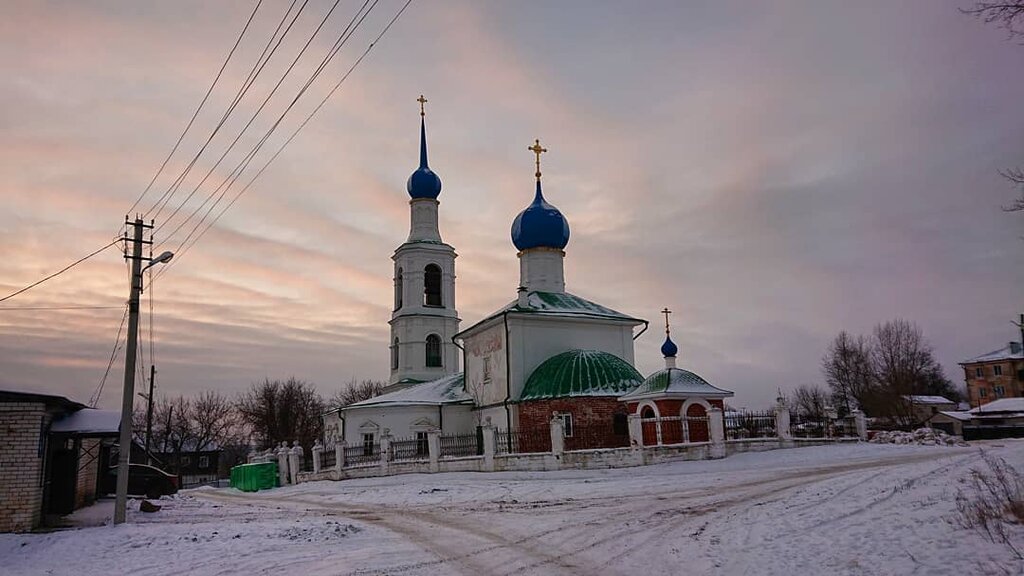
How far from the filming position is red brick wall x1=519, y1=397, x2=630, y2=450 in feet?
84.6

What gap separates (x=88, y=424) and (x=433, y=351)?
27.0 meters

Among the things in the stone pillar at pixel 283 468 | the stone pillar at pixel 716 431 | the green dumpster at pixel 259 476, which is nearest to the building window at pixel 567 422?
the stone pillar at pixel 716 431

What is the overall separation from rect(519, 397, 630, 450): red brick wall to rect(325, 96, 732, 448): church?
3 cm

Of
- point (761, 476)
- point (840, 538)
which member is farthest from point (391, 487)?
point (840, 538)

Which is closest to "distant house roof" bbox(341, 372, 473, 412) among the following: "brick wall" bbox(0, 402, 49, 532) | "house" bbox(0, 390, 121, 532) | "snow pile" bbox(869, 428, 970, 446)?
"snow pile" bbox(869, 428, 970, 446)

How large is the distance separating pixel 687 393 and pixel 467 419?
39.9 ft

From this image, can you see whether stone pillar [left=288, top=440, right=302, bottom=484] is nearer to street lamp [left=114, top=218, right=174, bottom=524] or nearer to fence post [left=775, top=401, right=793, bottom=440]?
street lamp [left=114, top=218, right=174, bottom=524]

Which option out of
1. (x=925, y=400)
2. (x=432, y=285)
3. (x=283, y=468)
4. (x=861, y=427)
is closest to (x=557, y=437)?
(x=861, y=427)

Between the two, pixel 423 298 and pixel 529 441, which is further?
pixel 423 298

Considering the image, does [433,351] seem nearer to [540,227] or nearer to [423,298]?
[423,298]

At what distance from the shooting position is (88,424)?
16078 millimetres

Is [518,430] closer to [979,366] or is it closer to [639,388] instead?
[639,388]

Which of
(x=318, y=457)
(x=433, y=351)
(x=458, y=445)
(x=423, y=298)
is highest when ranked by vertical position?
(x=423, y=298)

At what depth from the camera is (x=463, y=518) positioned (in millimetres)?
14617
